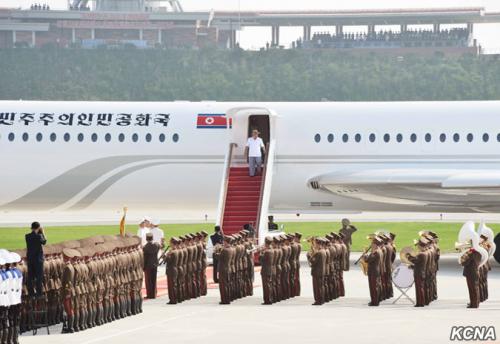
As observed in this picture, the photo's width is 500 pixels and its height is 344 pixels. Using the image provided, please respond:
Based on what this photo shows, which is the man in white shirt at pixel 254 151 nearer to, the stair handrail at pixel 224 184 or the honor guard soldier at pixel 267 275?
the stair handrail at pixel 224 184

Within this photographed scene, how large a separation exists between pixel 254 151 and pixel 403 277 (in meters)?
11.7

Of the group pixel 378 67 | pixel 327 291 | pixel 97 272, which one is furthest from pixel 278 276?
pixel 378 67

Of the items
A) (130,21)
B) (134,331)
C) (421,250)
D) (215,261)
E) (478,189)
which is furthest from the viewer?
(130,21)

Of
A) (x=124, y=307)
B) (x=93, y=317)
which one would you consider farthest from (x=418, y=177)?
(x=93, y=317)

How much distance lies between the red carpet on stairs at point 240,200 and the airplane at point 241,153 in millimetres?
51

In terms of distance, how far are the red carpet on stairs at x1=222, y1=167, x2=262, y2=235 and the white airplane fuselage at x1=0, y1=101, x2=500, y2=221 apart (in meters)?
0.62

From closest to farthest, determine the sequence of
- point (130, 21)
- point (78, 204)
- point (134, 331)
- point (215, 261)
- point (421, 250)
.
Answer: point (134, 331) → point (421, 250) → point (215, 261) → point (78, 204) → point (130, 21)

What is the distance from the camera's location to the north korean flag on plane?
43562 mm

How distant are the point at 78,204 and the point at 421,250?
15.4 m

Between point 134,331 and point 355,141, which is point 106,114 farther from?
point 134,331

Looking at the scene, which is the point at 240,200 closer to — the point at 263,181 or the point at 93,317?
the point at 263,181

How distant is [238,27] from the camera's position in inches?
7146

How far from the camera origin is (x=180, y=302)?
32156 millimetres

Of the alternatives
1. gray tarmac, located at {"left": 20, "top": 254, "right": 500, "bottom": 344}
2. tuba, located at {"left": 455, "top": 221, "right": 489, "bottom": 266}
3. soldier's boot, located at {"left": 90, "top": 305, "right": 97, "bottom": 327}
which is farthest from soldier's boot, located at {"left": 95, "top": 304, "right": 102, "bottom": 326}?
tuba, located at {"left": 455, "top": 221, "right": 489, "bottom": 266}
